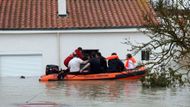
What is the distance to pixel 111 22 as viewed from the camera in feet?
122

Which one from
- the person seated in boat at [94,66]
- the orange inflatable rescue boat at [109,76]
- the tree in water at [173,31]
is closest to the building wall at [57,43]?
the person seated in boat at [94,66]

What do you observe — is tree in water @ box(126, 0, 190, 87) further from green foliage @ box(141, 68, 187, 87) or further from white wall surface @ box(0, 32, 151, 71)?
white wall surface @ box(0, 32, 151, 71)

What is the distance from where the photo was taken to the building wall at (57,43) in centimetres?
3603

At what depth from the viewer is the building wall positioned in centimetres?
3603

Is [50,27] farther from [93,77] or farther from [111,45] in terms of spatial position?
[93,77]

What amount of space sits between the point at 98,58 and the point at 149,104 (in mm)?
13039

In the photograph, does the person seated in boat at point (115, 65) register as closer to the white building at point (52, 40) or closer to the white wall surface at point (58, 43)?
the white building at point (52, 40)

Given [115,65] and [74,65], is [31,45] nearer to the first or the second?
[74,65]

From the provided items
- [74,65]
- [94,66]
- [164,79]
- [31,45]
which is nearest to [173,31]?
[164,79]

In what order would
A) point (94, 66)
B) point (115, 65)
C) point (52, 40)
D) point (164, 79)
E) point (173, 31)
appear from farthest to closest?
point (52, 40) < point (115, 65) < point (94, 66) < point (164, 79) < point (173, 31)

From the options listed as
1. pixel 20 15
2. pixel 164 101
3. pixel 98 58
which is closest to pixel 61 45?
pixel 20 15

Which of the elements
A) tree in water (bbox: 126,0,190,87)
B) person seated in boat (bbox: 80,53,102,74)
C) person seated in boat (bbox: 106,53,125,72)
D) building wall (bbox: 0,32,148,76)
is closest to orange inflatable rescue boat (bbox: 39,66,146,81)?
person seated in boat (bbox: 80,53,102,74)

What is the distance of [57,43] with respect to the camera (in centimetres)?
3603

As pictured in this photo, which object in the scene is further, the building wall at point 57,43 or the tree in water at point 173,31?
the building wall at point 57,43
